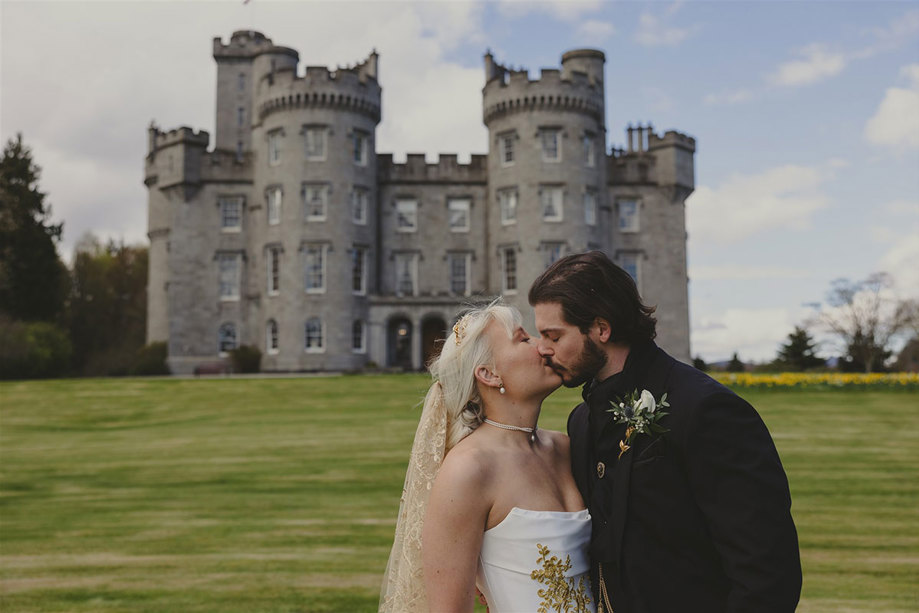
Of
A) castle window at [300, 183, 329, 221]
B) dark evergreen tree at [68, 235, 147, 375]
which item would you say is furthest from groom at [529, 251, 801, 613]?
dark evergreen tree at [68, 235, 147, 375]

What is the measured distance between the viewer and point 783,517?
9.04 ft

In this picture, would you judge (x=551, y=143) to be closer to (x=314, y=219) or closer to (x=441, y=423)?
(x=314, y=219)

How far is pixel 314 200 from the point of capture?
36.6m

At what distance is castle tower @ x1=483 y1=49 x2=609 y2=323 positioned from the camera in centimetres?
3747

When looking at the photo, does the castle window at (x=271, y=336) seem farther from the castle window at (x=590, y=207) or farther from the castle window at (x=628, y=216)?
the castle window at (x=628, y=216)

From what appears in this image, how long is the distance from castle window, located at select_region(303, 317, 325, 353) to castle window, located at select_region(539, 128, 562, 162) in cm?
1356

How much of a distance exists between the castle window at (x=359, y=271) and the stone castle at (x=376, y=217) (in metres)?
0.08

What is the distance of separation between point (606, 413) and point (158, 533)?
825 centimetres

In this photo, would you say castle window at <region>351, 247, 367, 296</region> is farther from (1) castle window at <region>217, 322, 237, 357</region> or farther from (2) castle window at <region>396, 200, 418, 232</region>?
(1) castle window at <region>217, 322, 237, 357</region>

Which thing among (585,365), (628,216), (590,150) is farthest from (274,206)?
(585,365)

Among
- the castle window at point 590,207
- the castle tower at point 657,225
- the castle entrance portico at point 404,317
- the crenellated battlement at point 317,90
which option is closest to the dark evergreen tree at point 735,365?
the castle tower at point 657,225

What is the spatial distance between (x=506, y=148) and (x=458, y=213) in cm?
412

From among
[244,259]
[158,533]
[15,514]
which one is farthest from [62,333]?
[158,533]

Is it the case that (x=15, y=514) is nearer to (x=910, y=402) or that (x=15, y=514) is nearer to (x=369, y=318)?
(x=910, y=402)
